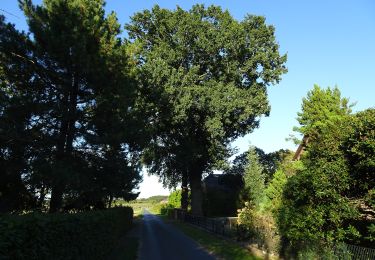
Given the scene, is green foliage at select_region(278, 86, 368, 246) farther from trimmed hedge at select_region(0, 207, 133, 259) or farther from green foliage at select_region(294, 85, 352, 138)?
green foliage at select_region(294, 85, 352, 138)

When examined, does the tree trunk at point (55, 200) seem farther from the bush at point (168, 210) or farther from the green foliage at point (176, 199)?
the green foliage at point (176, 199)

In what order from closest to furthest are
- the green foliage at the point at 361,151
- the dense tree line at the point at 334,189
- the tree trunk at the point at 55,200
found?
the green foliage at the point at 361,151
the dense tree line at the point at 334,189
the tree trunk at the point at 55,200

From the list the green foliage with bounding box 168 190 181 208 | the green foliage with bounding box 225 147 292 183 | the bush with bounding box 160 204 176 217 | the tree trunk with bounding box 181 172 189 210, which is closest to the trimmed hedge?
the tree trunk with bounding box 181 172 189 210

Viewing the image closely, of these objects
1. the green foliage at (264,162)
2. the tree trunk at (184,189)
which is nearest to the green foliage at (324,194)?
the tree trunk at (184,189)

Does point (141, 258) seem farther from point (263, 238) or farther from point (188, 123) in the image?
point (188, 123)

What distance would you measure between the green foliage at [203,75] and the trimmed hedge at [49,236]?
22.6 meters

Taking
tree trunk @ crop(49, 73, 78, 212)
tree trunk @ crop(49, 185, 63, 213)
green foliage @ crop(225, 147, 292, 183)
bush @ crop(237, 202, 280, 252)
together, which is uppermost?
green foliage @ crop(225, 147, 292, 183)

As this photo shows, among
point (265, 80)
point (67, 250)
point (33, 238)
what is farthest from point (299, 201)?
point (265, 80)

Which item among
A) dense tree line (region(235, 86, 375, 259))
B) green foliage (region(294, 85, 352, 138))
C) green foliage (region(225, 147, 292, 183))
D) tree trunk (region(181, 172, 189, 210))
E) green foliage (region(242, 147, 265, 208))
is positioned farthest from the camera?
green foliage (region(225, 147, 292, 183))

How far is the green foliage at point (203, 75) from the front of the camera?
35344 millimetres

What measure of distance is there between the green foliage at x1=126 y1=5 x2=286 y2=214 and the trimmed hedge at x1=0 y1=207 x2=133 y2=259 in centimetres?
2262

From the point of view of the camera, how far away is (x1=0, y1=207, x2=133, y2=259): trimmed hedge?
19.5ft

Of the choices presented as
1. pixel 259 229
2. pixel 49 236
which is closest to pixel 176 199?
pixel 259 229

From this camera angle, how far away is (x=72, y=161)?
19.6 meters
